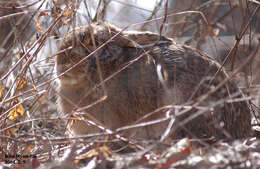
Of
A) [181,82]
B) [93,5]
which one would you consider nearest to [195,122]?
[181,82]

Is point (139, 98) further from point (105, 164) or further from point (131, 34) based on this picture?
point (105, 164)

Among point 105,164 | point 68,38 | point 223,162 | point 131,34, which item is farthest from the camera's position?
point 131,34

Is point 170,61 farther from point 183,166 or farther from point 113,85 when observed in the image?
point 183,166

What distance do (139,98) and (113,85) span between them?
287mm

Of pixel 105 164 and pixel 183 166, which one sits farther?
pixel 105 164

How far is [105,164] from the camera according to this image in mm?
2414

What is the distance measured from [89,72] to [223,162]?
183 cm

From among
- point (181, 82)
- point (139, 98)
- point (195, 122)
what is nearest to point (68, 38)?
point (139, 98)

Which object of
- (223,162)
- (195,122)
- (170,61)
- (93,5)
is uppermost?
(93,5)

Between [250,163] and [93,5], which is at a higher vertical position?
[93,5]

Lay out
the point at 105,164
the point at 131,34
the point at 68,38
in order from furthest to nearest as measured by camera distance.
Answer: the point at 131,34 < the point at 68,38 < the point at 105,164

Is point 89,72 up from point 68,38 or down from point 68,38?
down

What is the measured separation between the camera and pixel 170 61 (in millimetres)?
3594

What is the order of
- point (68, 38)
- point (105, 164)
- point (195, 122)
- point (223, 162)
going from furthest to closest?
point (68, 38)
point (195, 122)
point (105, 164)
point (223, 162)
